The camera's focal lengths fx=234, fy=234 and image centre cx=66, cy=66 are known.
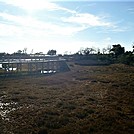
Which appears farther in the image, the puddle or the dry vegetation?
the puddle

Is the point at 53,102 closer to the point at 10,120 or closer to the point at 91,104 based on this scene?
the point at 91,104

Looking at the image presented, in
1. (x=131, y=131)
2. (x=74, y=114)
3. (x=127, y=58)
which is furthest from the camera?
(x=127, y=58)

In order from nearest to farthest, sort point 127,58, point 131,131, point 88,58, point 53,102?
point 131,131
point 53,102
point 127,58
point 88,58

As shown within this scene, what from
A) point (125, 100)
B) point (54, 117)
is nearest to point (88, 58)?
point (125, 100)

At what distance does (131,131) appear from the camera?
51.5 feet

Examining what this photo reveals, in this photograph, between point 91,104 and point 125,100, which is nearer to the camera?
point 91,104

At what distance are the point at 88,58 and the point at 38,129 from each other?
99811 mm

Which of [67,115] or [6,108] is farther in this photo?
Result: [6,108]

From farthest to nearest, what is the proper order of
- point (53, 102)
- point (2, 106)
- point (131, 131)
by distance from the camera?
→ point (53, 102) < point (2, 106) < point (131, 131)

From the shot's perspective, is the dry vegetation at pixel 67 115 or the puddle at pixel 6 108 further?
the puddle at pixel 6 108

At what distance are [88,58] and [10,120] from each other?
322ft

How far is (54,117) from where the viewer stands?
61.2 feet

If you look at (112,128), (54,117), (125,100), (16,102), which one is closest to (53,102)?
(16,102)

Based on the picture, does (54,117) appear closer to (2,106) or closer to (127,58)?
(2,106)
